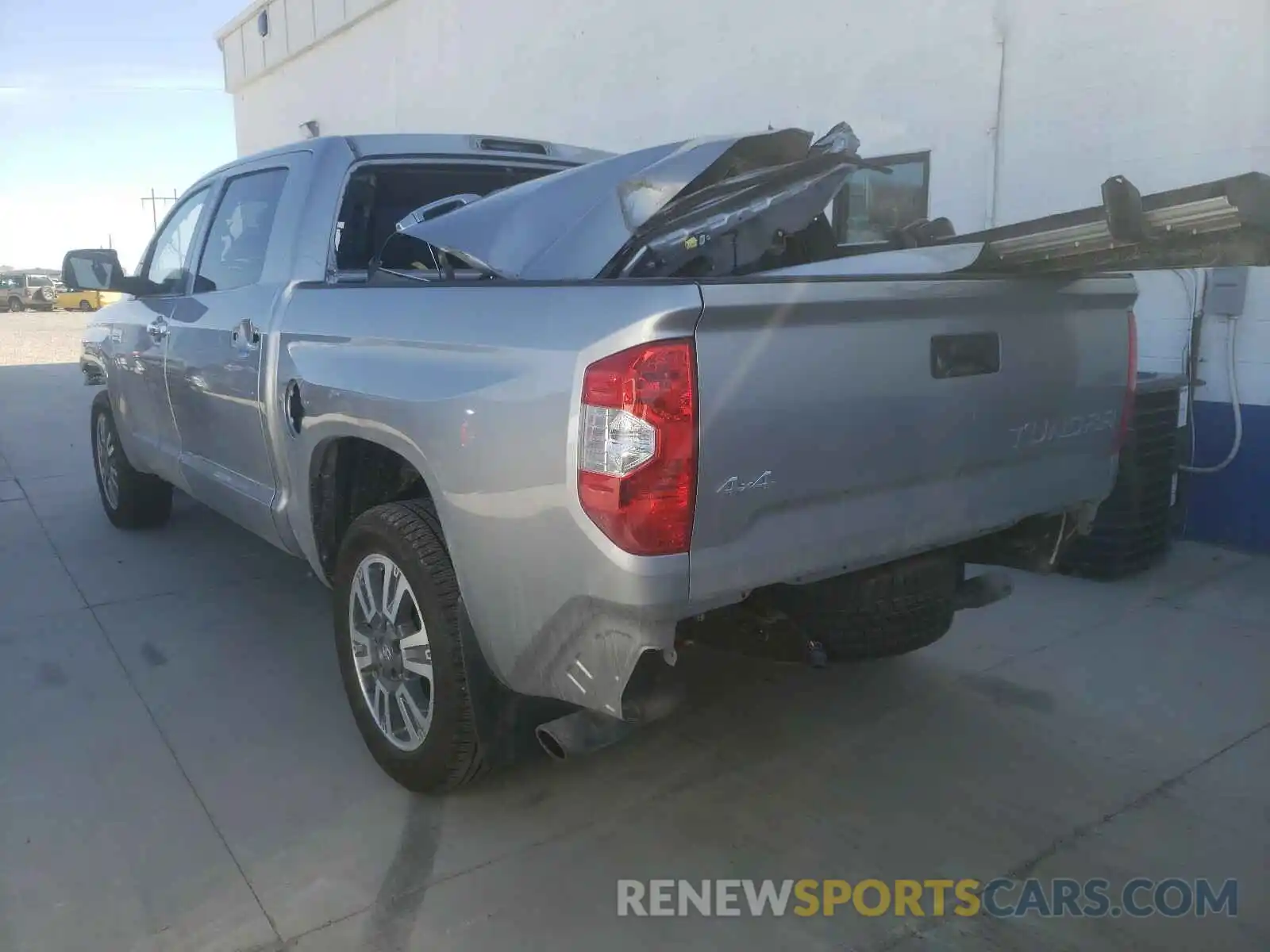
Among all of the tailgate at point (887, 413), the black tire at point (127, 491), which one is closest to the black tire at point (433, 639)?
the tailgate at point (887, 413)

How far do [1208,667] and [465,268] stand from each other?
3301 mm

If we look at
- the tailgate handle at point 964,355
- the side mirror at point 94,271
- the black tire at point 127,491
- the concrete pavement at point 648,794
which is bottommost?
Result: the concrete pavement at point 648,794

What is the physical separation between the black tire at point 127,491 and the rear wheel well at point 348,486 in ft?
9.05

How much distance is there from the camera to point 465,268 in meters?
3.98

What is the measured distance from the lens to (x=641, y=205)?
294 centimetres

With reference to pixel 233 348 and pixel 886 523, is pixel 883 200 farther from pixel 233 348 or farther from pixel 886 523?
pixel 886 523

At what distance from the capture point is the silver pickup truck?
7.47 feet

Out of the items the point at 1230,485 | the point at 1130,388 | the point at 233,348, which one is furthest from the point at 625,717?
the point at 1230,485

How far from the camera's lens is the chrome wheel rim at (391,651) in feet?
9.93

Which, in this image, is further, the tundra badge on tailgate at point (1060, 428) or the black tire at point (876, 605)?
Answer: the tundra badge on tailgate at point (1060, 428)

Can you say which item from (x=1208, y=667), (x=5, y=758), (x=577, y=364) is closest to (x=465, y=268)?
Answer: (x=577, y=364)

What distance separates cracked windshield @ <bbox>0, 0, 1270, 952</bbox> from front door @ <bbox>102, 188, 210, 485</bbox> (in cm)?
5

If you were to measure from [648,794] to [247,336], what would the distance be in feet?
7.13

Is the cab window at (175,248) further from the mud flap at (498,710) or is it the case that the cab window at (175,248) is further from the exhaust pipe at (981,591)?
the exhaust pipe at (981,591)
